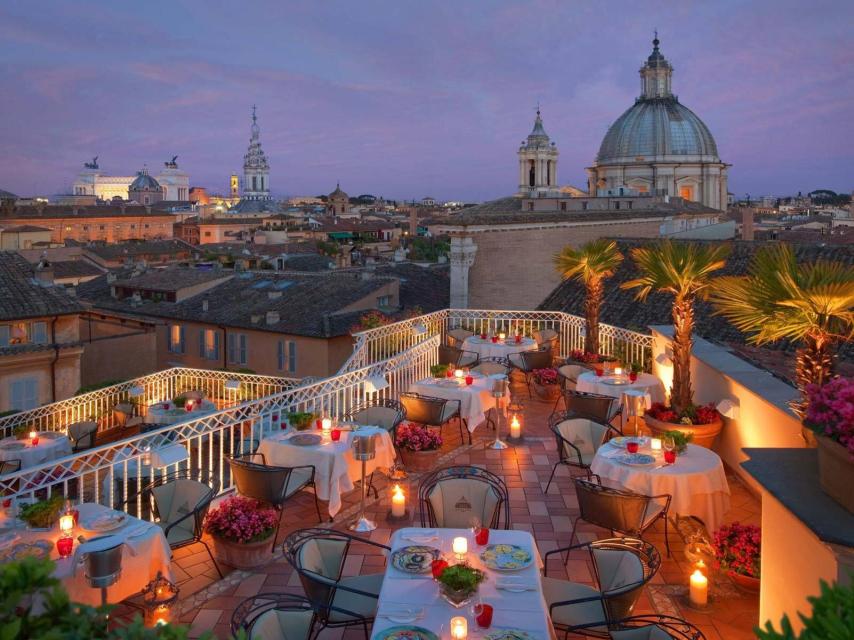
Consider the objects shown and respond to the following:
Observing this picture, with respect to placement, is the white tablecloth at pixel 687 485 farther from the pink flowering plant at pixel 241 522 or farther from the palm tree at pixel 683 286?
the pink flowering plant at pixel 241 522

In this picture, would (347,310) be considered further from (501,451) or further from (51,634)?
(51,634)

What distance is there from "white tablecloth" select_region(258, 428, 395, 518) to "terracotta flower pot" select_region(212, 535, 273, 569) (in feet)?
3.77

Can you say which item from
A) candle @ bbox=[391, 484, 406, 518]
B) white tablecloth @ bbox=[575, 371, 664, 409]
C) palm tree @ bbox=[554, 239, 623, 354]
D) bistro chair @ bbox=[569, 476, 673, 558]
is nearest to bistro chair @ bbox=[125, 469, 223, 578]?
candle @ bbox=[391, 484, 406, 518]

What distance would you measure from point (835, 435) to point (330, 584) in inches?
124

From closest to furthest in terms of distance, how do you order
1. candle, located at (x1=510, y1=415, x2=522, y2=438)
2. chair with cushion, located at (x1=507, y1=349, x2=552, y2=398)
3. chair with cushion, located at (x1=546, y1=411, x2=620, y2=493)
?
chair with cushion, located at (x1=546, y1=411, x2=620, y2=493) → candle, located at (x1=510, y1=415, x2=522, y2=438) → chair with cushion, located at (x1=507, y1=349, x2=552, y2=398)

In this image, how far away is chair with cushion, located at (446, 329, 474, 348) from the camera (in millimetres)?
15398

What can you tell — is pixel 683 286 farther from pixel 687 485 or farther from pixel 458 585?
pixel 458 585

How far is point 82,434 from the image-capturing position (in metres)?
14.0

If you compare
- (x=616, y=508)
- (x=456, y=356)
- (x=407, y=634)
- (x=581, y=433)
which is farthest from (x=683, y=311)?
(x=407, y=634)

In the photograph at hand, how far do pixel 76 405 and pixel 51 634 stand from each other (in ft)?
49.0

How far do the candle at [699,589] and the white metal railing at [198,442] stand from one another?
4533mm

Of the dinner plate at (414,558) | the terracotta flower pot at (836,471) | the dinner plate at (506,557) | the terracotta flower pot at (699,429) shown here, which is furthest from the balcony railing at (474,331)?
the terracotta flower pot at (836,471)

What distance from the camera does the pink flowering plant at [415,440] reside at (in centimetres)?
913

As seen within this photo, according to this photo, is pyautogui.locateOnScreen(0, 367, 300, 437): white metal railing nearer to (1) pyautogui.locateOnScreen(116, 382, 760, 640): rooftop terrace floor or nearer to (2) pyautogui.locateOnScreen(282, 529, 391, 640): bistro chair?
(1) pyautogui.locateOnScreen(116, 382, 760, 640): rooftop terrace floor
